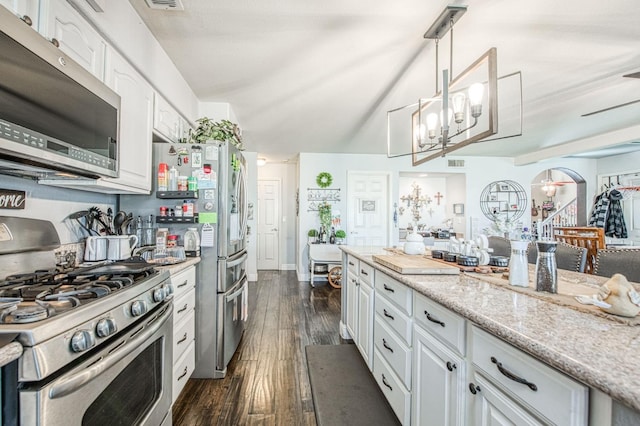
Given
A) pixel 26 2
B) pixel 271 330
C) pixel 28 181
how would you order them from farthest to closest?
pixel 271 330 → pixel 28 181 → pixel 26 2

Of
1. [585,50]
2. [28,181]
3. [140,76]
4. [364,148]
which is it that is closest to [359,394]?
[28,181]

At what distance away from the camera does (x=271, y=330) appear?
122 inches

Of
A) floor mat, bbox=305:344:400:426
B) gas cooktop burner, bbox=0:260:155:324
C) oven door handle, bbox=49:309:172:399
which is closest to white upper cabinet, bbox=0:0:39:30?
gas cooktop burner, bbox=0:260:155:324

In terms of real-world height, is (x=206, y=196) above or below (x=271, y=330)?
above

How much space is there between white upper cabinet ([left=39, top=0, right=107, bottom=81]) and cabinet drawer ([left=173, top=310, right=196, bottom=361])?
1445mm

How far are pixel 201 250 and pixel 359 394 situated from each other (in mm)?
1506

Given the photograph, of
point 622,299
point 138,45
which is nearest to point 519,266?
point 622,299

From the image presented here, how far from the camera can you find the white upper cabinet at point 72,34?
1199mm

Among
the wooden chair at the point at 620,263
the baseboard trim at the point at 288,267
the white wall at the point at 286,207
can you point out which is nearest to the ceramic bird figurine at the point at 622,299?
the wooden chair at the point at 620,263

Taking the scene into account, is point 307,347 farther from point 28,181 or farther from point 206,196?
point 28,181

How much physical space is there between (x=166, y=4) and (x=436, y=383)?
243 cm

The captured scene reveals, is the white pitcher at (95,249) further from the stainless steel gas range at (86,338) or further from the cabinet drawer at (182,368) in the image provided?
the cabinet drawer at (182,368)

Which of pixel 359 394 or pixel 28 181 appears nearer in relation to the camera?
pixel 28 181

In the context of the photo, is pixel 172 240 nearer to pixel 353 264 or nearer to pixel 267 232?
pixel 353 264
